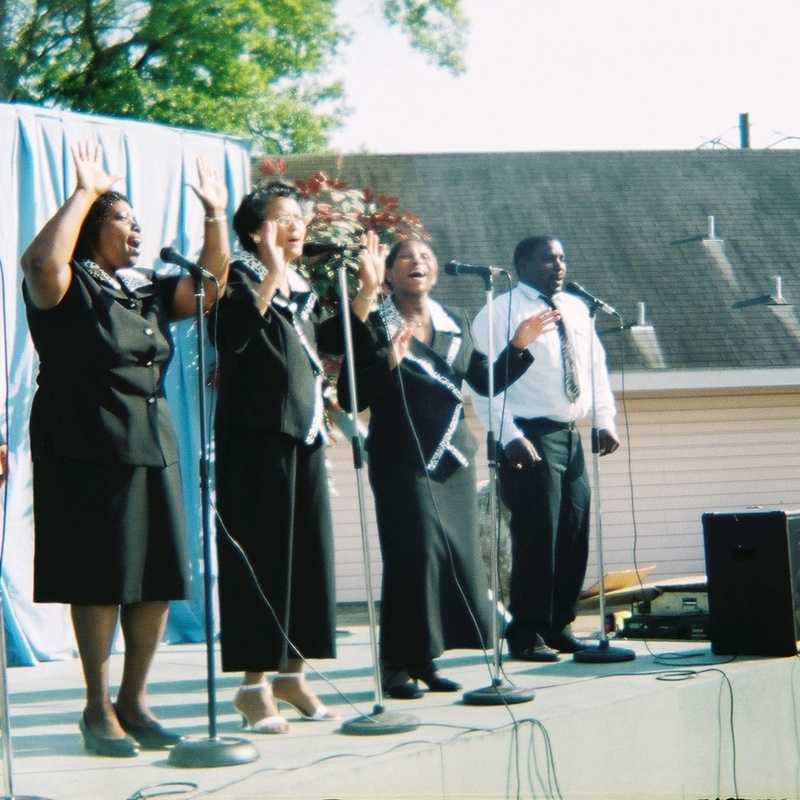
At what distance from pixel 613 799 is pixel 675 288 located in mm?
13002

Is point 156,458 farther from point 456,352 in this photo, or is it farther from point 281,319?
point 456,352

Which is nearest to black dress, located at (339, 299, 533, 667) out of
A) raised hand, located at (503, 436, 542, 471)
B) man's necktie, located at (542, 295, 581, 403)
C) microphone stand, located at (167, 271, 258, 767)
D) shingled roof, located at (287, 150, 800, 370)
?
raised hand, located at (503, 436, 542, 471)

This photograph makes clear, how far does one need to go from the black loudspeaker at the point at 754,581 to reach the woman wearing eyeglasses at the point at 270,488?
7.05 ft

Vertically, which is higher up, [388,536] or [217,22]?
[217,22]

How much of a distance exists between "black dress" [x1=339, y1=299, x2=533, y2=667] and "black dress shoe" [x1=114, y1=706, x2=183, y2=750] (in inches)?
44.4

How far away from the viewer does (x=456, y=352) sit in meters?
5.53

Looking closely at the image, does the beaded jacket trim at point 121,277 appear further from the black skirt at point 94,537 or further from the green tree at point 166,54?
the green tree at point 166,54

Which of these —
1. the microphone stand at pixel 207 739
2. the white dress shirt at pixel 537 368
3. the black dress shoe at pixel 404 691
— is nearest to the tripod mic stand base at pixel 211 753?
the microphone stand at pixel 207 739

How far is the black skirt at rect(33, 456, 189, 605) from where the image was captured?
4.07 meters

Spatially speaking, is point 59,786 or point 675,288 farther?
point 675,288

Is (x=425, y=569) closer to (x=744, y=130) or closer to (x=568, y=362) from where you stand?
(x=568, y=362)

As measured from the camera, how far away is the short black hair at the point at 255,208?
4715mm

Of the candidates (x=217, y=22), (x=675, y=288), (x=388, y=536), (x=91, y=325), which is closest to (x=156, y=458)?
(x=91, y=325)

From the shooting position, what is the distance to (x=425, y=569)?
5.21 metres
